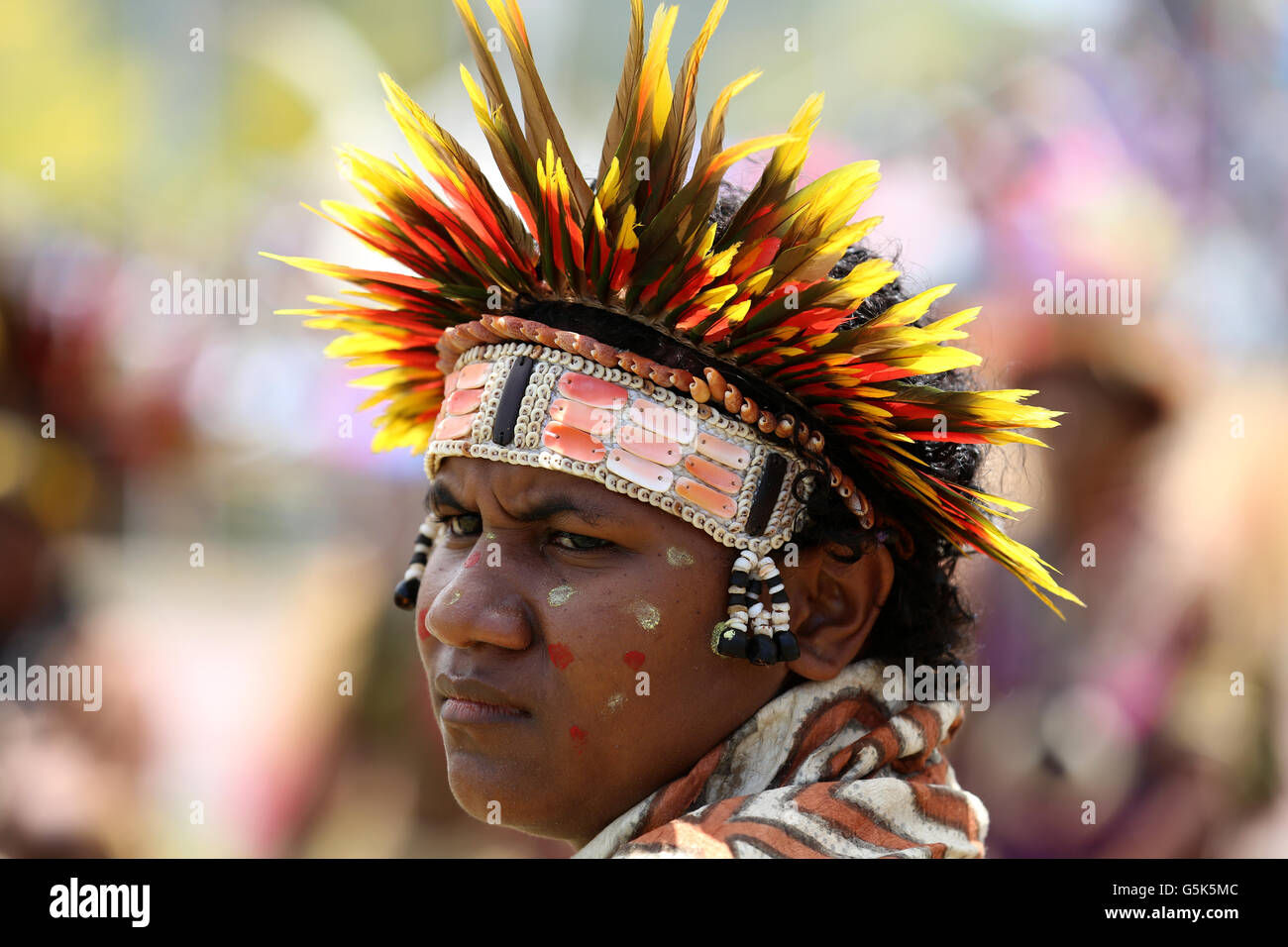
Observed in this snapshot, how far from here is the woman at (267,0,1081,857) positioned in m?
2.34

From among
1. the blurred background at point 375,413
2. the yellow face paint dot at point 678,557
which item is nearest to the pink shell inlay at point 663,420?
the yellow face paint dot at point 678,557

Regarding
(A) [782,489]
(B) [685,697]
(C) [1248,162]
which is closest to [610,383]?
(A) [782,489]

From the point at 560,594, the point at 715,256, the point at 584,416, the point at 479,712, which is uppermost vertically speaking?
the point at 715,256

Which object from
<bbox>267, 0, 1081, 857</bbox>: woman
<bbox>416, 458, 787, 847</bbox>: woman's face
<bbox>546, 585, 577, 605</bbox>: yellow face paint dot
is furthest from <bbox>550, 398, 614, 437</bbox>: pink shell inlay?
<bbox>546, 585, 577, 605</bbox>: yellow face paint dot

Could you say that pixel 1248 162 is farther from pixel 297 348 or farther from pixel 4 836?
pixel 4 836

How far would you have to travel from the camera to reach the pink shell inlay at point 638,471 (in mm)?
2377

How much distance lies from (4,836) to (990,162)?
22.0 feet

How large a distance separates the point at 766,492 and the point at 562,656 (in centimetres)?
53

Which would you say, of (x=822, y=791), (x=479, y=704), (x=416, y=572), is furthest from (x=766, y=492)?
(x=416, y=572)

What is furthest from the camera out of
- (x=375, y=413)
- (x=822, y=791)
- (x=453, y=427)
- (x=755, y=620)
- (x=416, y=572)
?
(x=375, y=413)

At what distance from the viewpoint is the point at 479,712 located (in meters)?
2.37

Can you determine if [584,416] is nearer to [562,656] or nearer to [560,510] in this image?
[560,510]

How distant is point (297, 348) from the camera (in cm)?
746

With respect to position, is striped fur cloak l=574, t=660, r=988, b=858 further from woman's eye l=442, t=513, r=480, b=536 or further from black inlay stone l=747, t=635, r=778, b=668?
woman's eye l=442, t=513, r=480, b=536
